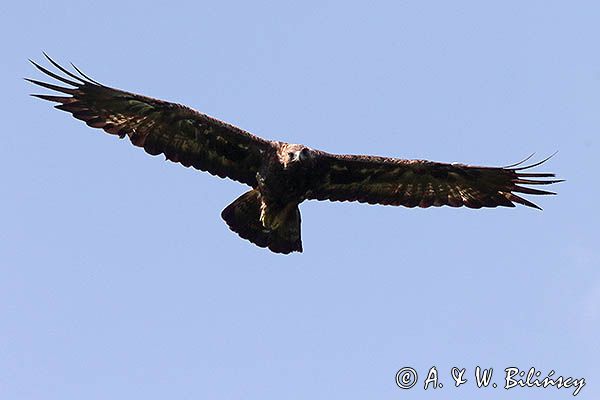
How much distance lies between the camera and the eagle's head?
43.5 feet

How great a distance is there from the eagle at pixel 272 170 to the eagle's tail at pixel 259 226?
0.01 metres

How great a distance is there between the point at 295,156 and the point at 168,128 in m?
1.87

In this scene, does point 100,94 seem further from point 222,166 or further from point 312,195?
point 312,195

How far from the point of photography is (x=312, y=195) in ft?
46.4

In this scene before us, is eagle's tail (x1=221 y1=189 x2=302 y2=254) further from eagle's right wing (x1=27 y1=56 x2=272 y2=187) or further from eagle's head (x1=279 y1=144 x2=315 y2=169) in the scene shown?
eagle's head (x1=279 y1=144 x2=315 y2=169)

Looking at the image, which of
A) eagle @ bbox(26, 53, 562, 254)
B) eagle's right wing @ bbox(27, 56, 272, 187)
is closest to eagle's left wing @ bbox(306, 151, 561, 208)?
eagle @ bbox(26, 53, 562, 254)

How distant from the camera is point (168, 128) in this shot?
13.9 metres

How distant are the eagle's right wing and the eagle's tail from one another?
1.10 feet

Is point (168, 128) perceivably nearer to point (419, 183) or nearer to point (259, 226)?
point (259, 226)

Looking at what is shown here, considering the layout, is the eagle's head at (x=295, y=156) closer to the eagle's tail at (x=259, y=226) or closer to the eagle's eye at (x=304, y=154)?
the eagle's eye at (x=304, y=154)

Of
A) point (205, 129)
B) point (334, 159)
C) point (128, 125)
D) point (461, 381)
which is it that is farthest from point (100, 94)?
point (461, 381)

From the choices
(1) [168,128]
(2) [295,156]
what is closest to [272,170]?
(2) [295,156]

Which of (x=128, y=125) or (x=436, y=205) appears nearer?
(x=128, y=125)

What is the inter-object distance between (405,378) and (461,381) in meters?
0.84
